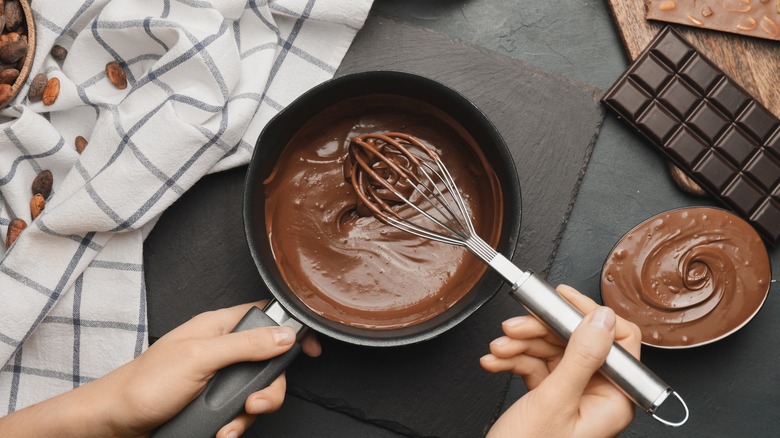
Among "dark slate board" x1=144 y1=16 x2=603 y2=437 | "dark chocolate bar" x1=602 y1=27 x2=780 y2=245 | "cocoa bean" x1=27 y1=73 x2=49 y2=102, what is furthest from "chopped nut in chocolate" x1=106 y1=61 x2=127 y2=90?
"dark chocolate bar" x1=602 y1=27 x2=780 y2=245

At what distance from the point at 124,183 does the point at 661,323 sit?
1.01m

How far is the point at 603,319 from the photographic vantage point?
92 cm

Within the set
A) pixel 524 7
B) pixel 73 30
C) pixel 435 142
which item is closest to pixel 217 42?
pixel 73 30

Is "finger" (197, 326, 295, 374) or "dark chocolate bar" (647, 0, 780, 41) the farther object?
"dark chocolate bar" (647, 0, 780, 41)

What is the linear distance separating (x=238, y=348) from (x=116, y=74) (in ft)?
2.02

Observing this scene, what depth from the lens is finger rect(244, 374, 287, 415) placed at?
1000mm

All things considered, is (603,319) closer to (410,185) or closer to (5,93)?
(410,185)

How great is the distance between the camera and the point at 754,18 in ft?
4.23

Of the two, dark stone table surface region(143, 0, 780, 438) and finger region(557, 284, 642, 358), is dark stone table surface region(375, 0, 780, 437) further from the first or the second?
finger region(557, 284, 642, 358)

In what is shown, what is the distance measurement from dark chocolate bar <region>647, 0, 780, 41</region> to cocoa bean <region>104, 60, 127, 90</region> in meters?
1.08

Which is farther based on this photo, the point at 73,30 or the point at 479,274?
the point at 73,30

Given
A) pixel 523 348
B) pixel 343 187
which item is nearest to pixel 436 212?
pixel 343 187

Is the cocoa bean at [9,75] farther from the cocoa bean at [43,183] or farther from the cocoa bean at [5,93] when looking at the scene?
the cocoa bean at [43,183]

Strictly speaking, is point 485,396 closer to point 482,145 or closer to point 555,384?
point 555,384
